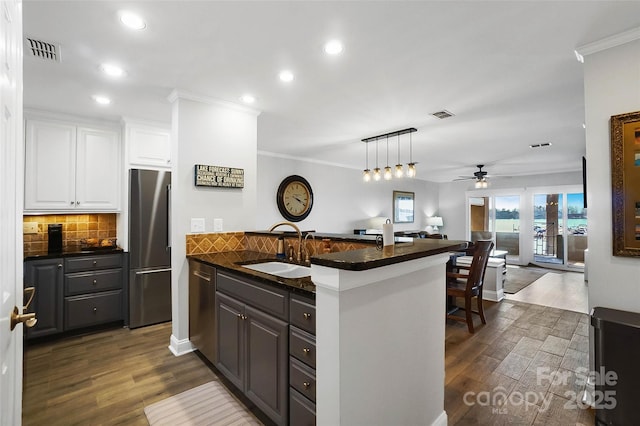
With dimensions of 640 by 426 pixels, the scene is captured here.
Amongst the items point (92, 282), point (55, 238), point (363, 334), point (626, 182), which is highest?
point (626, 182)

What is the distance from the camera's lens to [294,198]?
5.94 m

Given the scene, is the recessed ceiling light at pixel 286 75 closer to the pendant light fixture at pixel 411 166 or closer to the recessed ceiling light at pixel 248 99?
the recessed ceiling light at pixel 248 99

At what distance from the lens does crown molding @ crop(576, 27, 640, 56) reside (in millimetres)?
1878

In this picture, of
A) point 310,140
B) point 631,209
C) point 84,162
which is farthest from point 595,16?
point 84,162

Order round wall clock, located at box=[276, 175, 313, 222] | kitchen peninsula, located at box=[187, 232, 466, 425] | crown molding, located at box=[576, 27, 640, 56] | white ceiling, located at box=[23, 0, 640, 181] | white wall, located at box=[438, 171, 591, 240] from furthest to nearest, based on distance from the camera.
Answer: white wall, located at box=[438, 171, 591, 240] < round wall clock, located at box=[276, 175, 313, 222] < crown molding, located at box=[576, 27, 640, 56] < white ceiling, located at box=[23, 0, 640, 181] < kitchen peninsula, located at box=[187, 232, 466, 425]

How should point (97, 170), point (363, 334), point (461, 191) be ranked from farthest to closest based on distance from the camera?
point (461, 191), point (97, 170), point (363, 334)

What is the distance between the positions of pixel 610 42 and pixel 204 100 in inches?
129

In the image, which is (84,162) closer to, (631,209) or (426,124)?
(426,124)

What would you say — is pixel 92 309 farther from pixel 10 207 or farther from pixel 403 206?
pixel 403 206

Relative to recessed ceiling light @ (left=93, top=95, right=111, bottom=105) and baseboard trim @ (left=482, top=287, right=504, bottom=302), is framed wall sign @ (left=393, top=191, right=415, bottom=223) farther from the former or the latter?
recessed ceiling light @ (left=93, top=95, right=111, bottom=105)

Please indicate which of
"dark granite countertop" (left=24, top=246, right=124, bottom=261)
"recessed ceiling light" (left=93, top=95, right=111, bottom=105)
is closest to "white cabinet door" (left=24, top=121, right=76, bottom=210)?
"dark granite countertop" (left=24, top=246, right=124, bottom=261)

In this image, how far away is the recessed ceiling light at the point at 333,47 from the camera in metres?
2.06

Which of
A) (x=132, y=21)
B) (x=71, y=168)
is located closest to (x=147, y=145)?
(x=71, y=168)

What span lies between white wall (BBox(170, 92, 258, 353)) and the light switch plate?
0.04 meters
